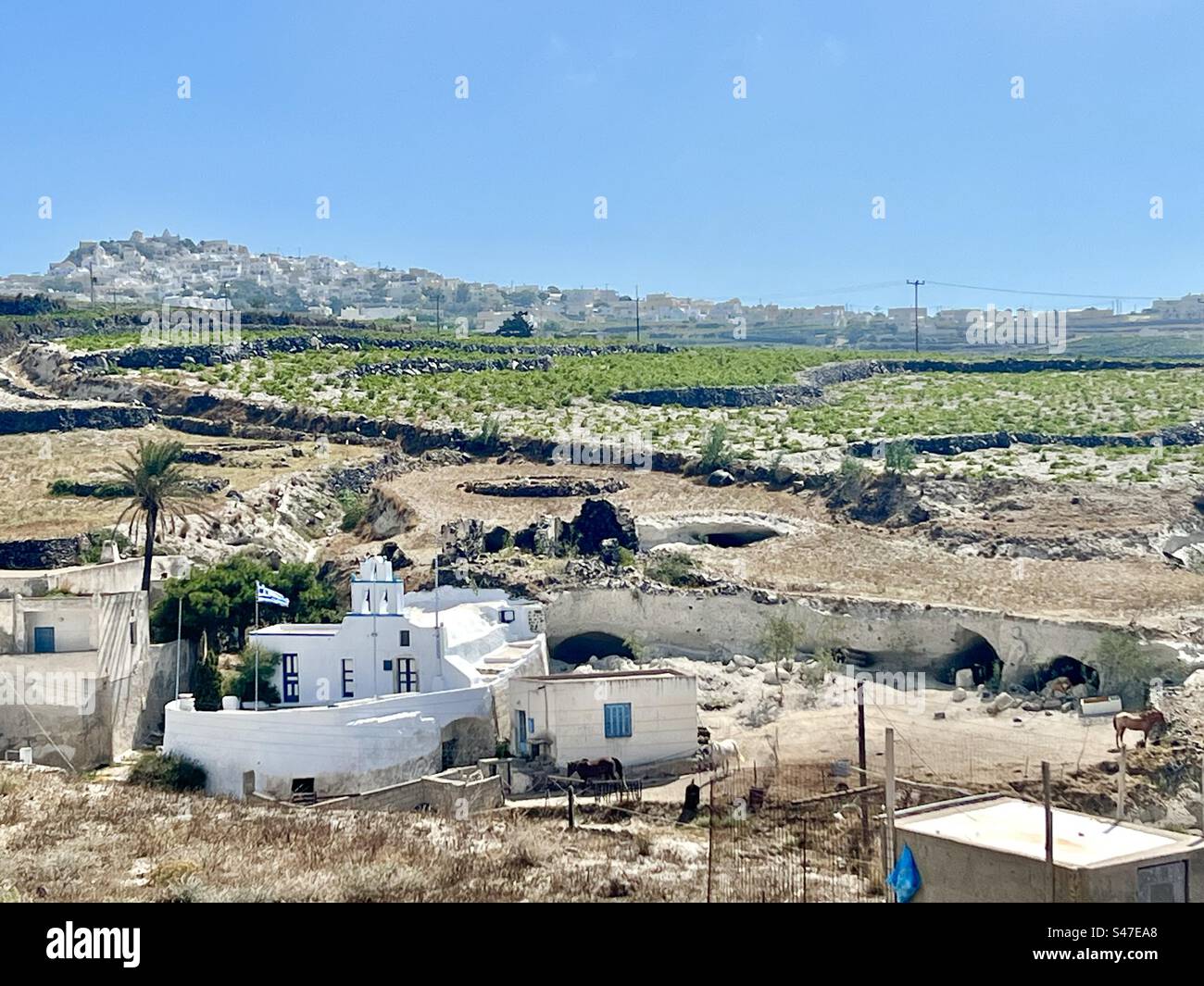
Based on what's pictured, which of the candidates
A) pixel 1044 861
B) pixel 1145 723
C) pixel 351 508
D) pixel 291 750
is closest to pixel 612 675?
pixel 291 750

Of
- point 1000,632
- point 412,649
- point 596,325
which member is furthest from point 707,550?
point 596,325

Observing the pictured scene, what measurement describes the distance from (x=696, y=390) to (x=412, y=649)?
42621mm

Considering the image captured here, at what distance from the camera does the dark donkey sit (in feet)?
106

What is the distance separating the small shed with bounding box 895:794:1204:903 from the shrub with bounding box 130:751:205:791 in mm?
15760

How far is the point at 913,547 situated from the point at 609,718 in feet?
62.6

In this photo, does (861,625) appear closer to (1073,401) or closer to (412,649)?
(412,649)

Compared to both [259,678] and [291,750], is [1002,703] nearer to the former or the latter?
[291,750]

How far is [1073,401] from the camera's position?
254 ft

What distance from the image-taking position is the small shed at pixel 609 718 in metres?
33.0

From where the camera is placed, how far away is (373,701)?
32938 millimetres

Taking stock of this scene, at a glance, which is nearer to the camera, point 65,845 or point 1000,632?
point 65,845

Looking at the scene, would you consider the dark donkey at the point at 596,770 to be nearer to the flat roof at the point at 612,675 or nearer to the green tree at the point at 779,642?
the flat roof at the point at 612,675

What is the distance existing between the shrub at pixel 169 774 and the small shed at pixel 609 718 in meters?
6.44
